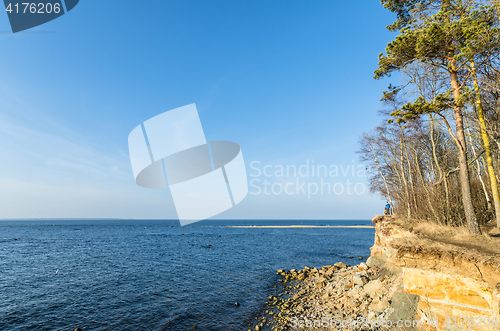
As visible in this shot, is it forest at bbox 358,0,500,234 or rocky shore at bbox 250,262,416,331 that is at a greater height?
forest at bbox 358,0,500,234

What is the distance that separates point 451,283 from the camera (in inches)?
288

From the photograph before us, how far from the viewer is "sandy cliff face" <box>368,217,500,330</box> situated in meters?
6.59

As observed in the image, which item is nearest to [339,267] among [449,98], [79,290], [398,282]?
[398,282]

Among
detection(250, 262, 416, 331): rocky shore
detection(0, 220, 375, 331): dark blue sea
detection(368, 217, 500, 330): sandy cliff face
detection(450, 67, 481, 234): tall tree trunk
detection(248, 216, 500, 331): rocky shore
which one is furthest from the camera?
detection(0, 220, 375, 331): dark blue sea

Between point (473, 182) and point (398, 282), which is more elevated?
point (473, 182)

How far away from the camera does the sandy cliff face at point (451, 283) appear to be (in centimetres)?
659

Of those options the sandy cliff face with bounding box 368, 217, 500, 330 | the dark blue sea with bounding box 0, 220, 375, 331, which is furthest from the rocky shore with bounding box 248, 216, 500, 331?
the dark blue sea with bounding box 0, 220, 375, 331

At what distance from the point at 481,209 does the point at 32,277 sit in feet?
122

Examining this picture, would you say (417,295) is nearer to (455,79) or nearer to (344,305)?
(344,305)

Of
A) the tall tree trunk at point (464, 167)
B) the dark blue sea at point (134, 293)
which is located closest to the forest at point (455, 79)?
the tall tree trunk at point (464, 167)

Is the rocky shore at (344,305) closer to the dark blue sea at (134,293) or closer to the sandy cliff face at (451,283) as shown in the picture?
the sandy cliff face at (451,283)

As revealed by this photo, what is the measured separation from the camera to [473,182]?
15680mm

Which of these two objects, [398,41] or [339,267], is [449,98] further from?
[339,267]

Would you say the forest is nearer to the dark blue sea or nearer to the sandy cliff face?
the sandy cliff face
